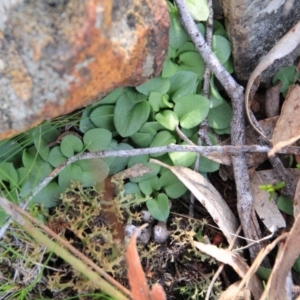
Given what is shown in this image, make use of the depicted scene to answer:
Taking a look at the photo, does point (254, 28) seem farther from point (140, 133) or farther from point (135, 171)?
point (135, 171)

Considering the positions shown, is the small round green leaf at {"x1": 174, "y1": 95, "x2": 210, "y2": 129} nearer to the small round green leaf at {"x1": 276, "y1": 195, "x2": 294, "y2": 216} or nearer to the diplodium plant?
the diplodium plant

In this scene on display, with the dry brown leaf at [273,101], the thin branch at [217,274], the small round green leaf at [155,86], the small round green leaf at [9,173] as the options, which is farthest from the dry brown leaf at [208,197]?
the small round green leaf at [9,173]

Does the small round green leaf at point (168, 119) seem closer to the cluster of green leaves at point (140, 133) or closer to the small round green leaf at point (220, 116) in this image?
the cluster of green leaves at point (140, 133)

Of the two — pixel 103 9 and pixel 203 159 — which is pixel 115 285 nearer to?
pixel 203 159

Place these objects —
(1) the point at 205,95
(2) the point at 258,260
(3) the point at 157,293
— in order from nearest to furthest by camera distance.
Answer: (3) the point at 157,293, (2) the point at 258,260, (1) the point at 205,95

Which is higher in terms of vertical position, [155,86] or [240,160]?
[155,86]

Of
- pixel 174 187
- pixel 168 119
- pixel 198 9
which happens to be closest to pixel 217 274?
pixel 174 187

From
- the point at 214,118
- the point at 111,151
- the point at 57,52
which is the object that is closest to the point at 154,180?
the point at 111,151
